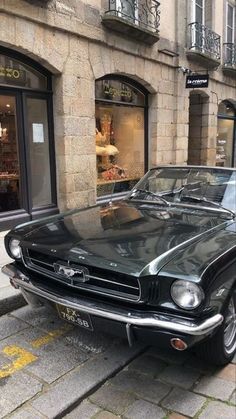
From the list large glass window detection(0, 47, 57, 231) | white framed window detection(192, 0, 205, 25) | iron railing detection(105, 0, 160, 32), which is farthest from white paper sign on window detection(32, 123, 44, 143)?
white framed window detection(192, 0, 205, 25)

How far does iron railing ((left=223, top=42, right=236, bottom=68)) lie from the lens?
491 inches

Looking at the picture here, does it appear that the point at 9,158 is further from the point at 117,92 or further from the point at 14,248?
the point at 14,248

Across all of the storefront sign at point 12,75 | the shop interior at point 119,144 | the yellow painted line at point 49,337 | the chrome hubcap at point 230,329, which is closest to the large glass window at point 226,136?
the shop interior at point 119,144

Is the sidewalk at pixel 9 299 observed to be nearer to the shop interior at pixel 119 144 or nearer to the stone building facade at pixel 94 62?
the stone building facade at pixel 94 62

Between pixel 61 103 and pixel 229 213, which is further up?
pixel 61 103

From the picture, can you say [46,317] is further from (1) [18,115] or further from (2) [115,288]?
(1) [18,115]

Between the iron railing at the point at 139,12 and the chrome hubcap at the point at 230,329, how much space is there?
21.6ft

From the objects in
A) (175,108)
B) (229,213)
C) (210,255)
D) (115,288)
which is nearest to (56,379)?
(115,288)

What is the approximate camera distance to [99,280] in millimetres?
2633

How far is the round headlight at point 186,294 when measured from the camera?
2.33m

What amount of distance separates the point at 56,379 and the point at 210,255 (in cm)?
140

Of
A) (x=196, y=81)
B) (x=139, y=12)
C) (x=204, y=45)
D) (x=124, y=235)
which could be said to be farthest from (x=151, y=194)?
(x=204, y=45)

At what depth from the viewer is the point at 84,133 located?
7246mm

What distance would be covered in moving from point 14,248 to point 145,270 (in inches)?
53.5
